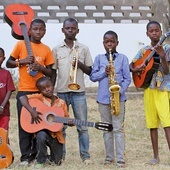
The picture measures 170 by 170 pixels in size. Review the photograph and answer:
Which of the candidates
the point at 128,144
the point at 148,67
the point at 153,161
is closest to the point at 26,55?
the point at 148,67

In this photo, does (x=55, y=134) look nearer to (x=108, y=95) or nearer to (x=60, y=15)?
(x=108, y=95)

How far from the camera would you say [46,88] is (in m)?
5.96

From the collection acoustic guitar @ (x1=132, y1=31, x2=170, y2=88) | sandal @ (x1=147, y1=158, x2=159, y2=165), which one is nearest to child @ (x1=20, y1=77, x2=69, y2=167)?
acoustic guitar @ (x1=132, y1=31, x2=170, y2=88)

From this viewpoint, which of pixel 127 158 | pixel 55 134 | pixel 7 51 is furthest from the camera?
pixel 7 51

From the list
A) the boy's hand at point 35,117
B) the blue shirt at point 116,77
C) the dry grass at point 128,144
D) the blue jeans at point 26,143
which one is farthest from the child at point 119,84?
the blue jeans at point 26,143

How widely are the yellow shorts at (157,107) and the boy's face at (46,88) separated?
1.09 m

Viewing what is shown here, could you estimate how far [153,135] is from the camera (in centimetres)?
625

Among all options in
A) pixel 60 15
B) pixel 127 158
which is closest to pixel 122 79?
pixel 127 158

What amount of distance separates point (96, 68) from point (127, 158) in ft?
4.17

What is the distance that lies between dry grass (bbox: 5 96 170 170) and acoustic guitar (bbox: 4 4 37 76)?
4.10 ft

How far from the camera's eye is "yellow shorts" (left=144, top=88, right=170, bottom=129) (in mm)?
6051

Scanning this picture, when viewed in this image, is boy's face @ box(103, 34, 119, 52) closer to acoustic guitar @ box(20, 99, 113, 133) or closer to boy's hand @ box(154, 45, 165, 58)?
boy's hand @ box(154, 45, 165, 58)

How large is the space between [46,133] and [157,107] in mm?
1262

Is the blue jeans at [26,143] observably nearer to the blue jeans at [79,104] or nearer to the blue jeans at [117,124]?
the blue jeans at [79,104]
